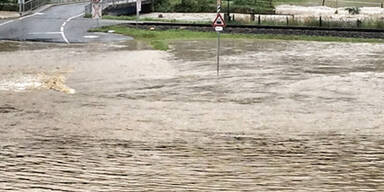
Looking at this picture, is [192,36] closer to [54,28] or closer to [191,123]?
[54,28]

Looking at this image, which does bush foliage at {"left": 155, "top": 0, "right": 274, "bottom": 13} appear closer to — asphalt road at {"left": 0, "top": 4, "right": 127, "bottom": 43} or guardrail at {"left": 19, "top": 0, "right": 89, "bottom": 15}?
guardrail at {"left": 19, "top": 0, "right": 89, "bottom": 15}

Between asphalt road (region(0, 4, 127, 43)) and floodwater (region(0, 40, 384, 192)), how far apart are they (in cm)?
844

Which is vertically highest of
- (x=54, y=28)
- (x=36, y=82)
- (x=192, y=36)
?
(x=54, y=28)

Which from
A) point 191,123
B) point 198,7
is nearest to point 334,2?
point 198,7

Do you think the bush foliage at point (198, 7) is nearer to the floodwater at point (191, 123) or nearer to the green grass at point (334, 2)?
the green grass at point (334, 2)

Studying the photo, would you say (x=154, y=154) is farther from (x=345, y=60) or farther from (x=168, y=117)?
(x=345, y=60)

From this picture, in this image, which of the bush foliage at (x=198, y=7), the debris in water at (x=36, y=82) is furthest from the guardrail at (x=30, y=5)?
the debris in water at (x=36, y=82)

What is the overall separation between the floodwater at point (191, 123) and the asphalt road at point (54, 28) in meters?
8.44

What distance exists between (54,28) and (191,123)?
1225 inches

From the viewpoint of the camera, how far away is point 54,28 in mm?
44812

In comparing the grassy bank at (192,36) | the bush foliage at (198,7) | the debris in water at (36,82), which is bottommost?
the debris in water at (36,82)

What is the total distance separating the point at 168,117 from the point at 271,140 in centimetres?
357

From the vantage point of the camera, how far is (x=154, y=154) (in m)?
11.9

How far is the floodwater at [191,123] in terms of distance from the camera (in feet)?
33.6
